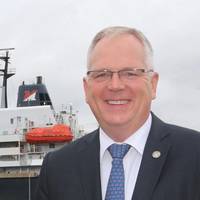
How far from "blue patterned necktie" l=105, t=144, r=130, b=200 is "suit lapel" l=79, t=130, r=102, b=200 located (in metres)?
0.09

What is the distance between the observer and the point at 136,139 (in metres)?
3.15

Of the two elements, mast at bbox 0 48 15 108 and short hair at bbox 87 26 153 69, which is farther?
mast at bbox 0 48 15 108

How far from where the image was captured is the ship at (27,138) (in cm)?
2889

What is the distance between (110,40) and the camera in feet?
10.1

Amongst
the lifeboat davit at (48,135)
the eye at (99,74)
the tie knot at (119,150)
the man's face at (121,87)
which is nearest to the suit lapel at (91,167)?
the tie knot at (119,150)

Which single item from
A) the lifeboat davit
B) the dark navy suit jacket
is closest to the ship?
the lifeboat davit

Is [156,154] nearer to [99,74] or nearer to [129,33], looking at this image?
[99,74]

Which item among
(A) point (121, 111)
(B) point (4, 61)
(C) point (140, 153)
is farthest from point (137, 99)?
(B) point (4, 61)

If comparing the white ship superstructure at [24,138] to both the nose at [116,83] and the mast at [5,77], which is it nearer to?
the mast at [5,77]

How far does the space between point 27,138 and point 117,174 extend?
29062 millimetres

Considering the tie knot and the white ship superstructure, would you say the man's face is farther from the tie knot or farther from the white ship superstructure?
the white ship superstructure

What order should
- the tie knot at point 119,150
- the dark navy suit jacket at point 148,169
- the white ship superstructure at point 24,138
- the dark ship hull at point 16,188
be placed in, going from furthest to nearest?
the white ship superstructure at point 24,138, the dark ship hull at point 16,188, the tie knot at point 119,150, the dark navy suit jacket at point 148,169

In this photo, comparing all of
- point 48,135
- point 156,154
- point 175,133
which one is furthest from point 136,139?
point 48,135

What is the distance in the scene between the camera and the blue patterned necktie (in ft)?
9.91
